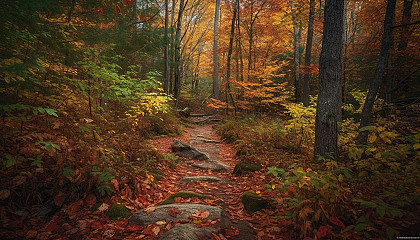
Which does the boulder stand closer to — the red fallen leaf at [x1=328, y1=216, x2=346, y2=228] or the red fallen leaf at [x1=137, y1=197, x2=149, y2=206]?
the red fallen leaf at [x1=137, y1=197, x2=149, y2=206]

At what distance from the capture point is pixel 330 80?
460 centimetres

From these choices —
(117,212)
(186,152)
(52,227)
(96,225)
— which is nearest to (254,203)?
(117,212)

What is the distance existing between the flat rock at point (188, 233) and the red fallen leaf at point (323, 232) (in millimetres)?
1274

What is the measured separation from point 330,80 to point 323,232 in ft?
12.3

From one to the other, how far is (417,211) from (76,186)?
15.7ft

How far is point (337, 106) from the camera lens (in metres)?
4.61

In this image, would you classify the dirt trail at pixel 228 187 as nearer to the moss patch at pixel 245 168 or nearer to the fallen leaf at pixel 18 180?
the moss patch at pixel 245 168

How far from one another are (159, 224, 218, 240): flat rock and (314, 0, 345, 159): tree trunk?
375 cm

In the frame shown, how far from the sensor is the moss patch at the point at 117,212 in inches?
108

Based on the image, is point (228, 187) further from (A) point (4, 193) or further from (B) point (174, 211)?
(A) point (4, 193)

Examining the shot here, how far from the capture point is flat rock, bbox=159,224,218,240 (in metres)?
2.04

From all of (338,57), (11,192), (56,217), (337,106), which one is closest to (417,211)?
(337,106)

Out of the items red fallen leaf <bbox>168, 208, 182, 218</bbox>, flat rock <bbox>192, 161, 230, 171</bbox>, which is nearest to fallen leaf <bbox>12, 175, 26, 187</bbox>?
red fallen leaf <bbox>168, 208, 182, 218</bbox>

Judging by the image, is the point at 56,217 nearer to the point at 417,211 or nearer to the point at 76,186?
the point at 76,186
